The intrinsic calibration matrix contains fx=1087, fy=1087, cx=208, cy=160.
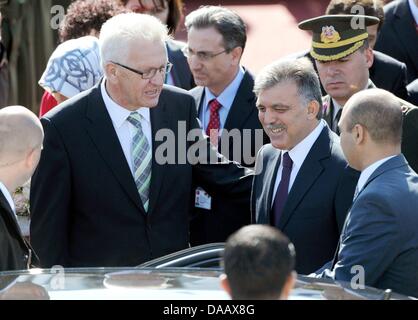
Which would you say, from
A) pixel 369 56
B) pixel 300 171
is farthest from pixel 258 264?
pixel 369 56

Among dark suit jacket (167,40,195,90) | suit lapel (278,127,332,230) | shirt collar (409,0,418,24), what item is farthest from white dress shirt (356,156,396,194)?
shirt collar (409,0,418,24)

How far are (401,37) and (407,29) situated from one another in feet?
0.23

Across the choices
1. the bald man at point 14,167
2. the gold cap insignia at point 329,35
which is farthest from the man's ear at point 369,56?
the bald man at point 14,167

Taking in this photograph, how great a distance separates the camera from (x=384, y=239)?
416 centimetres

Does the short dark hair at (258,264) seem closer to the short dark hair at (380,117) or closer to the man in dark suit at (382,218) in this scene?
the man in dark suit at (382,218)

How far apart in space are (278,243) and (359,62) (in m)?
3.04

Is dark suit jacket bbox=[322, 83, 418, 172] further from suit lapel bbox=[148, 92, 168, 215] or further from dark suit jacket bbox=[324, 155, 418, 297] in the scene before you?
dark suit jacket bbox=[324, 155, 418, 297]

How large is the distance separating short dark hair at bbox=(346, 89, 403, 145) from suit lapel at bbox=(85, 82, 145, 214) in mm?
1195

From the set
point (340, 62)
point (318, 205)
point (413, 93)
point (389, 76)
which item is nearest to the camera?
point (318, 205)

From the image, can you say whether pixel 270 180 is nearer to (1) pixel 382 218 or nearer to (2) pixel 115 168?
(2) pixel 115 168

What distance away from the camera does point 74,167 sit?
5.12m

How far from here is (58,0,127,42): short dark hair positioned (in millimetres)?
6312

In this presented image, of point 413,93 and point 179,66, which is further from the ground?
point 179,66

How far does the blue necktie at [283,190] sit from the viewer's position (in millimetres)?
5074
